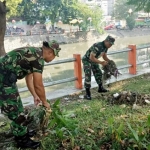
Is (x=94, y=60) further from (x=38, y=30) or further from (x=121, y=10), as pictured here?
(x=121, y=10)

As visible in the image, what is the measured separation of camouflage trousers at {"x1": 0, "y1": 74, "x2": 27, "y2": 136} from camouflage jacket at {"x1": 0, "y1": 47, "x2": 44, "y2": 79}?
0.16 meters

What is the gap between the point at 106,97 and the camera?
5.09 metres

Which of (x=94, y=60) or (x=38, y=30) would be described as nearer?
(x=94, y=60)

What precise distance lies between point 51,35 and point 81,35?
4.67m

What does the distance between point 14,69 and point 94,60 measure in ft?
8.18

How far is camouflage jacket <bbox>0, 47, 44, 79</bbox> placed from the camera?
9.24 ft

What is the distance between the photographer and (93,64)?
545 centimetres

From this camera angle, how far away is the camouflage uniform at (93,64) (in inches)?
204

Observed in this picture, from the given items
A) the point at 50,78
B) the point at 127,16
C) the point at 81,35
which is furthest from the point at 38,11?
the point at 50,78

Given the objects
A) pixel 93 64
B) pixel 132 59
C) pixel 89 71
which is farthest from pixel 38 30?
pixel 89 71

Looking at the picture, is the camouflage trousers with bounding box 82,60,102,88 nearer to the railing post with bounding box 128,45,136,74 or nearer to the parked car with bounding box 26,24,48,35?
the railing post with bounding box 128,45,136,74

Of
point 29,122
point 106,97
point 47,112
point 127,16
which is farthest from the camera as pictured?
point 127,16

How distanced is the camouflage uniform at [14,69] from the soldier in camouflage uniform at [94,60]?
2.39 meters

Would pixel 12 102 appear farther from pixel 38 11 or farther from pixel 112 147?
pixel 38 11
